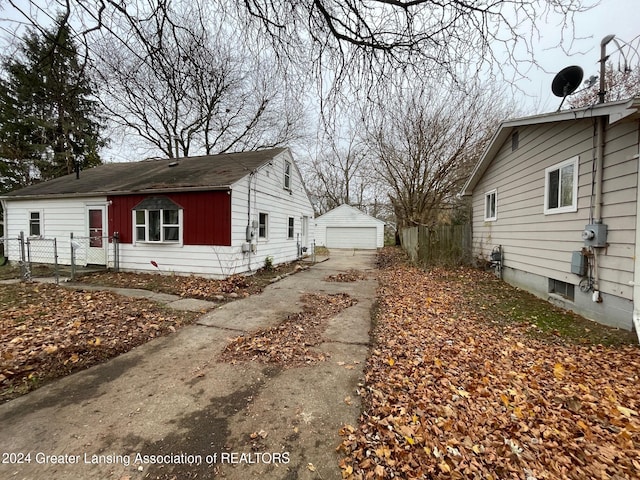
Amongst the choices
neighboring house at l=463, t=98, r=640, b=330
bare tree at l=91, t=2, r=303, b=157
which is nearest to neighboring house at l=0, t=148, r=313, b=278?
bare tree at l=91, t=2, r=303, b=157

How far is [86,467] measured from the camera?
73.4 inches

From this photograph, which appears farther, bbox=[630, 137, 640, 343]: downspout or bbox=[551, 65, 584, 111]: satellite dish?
bbox=[551, 65, 584, 111]: satellite dish

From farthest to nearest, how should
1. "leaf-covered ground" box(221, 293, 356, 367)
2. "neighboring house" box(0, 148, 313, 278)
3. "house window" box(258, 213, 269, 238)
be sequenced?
"house window" box(258, 213, 269, 238) < "neighboring house" box(0, 148, 313, 278) < "leaf-covered ground" box(221, 293, 356, 367)

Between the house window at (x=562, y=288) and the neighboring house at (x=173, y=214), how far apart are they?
783 cm

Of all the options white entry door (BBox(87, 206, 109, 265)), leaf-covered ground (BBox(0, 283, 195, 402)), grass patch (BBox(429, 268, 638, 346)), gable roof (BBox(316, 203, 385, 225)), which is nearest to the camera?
leaf-covered ground (BBox(0, 283, 195, 402))

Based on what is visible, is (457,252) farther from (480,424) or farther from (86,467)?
(86,467)

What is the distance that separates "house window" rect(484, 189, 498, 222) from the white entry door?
12.8 metres

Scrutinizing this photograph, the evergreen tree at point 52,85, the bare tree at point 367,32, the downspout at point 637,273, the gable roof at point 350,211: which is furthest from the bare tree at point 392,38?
the gable roof at point 350,211

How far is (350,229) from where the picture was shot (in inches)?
922

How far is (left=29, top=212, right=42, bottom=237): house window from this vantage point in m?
10.7

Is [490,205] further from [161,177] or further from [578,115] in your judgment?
[161,177]

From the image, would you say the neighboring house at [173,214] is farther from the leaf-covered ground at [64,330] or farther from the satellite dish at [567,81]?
the satellite dish at [567,81]

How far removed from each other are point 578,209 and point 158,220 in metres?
10.4

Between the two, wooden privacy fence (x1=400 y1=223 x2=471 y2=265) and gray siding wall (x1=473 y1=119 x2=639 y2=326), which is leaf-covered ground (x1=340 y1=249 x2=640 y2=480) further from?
wooden privacy fence (x1=400 y1=223 x2=471 y2=265)
